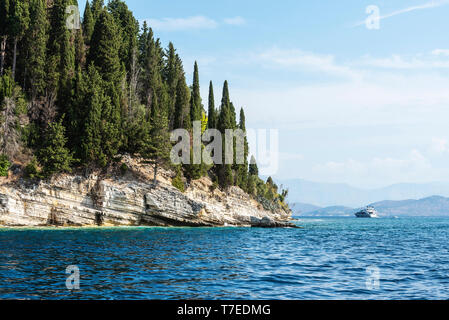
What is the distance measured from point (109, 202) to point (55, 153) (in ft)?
30.9

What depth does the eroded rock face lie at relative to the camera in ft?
161

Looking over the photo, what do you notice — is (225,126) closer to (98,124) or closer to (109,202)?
(98,124)

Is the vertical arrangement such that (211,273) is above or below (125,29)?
below

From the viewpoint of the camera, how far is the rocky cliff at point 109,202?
4909 cm

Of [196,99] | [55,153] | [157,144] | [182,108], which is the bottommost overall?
[55,153]

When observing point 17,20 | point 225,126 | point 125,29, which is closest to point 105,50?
point 17,20

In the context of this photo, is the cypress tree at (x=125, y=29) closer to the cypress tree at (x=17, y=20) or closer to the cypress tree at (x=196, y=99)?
the cypress tree at (x=196, y=99)

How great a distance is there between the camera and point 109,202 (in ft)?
181

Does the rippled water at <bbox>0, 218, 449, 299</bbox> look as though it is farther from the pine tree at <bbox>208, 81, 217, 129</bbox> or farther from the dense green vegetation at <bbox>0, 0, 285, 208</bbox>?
the pine tree at <bbox>208, 81, 217, 129</bbox>

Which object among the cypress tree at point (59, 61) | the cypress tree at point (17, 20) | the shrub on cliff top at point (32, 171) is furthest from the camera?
the cypress tree at point (59, 61)

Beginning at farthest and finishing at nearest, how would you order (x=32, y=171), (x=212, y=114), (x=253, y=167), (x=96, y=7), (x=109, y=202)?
(x=253, y=167)
(x=212, y=114)
(x=96, y=7)
(x=109, y=202)
(x=32, y=171)

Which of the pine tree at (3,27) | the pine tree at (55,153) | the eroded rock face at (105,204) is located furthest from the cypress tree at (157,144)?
the pine tree at (3,27)

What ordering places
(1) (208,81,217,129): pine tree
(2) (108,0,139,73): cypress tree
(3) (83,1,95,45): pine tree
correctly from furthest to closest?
(1) (208,81,217,129): pine tree < (2) (108,0,139,73): cypress tree < (3) (83,1,95,45): pine tree

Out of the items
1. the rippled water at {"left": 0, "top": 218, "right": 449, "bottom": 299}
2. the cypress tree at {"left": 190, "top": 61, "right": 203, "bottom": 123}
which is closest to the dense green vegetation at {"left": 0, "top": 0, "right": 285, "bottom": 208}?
the cypress tree at {"left": 190, "top": 61, "right": 203, "bottom": 123}
